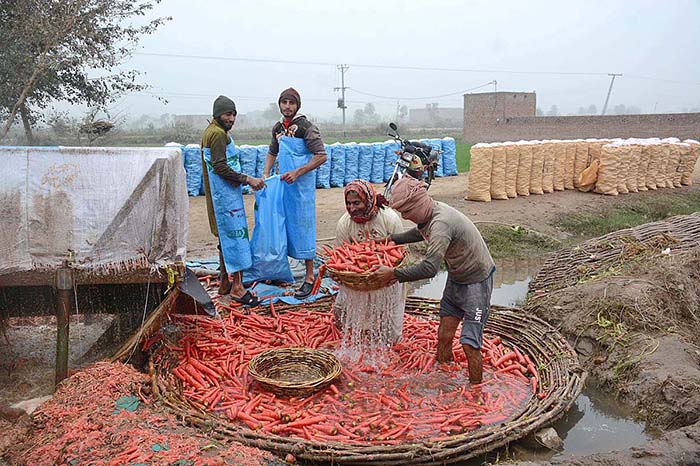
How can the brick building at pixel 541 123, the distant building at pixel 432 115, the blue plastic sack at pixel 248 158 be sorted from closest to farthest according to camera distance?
the blue plastic sack at pixel 248 158 → the brick building at pixel 541 123 → the distant building at pixel 432 115

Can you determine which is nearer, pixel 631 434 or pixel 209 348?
pixel 631 434

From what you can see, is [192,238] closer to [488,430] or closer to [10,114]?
[10,114]

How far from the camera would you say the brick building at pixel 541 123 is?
28484 mm

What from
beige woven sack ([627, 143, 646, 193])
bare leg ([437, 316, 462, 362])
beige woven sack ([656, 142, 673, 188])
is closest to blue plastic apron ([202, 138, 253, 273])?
bare leg ([437, 316, 462, 362])

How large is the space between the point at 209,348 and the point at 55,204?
1.69 metres

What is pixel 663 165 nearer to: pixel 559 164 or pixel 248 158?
pixel 559 164

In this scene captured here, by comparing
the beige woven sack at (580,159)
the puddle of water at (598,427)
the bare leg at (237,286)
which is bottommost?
the puddle of water at (598,427)

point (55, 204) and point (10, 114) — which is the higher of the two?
point (10, 114)

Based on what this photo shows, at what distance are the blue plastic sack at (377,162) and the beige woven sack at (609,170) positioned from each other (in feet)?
18.4

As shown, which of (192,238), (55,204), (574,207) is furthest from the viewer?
(574,207)

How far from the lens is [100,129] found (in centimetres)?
984

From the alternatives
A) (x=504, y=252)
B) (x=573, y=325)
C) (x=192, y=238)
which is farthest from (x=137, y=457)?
(x=504, y=252)

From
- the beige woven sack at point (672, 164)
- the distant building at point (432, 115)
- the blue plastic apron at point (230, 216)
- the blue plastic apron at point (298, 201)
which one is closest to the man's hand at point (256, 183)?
the blue plastic apron at point (230, 216)

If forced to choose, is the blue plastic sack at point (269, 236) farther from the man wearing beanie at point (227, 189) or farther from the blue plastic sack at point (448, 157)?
the blue plastic sack at point (448, 157)
